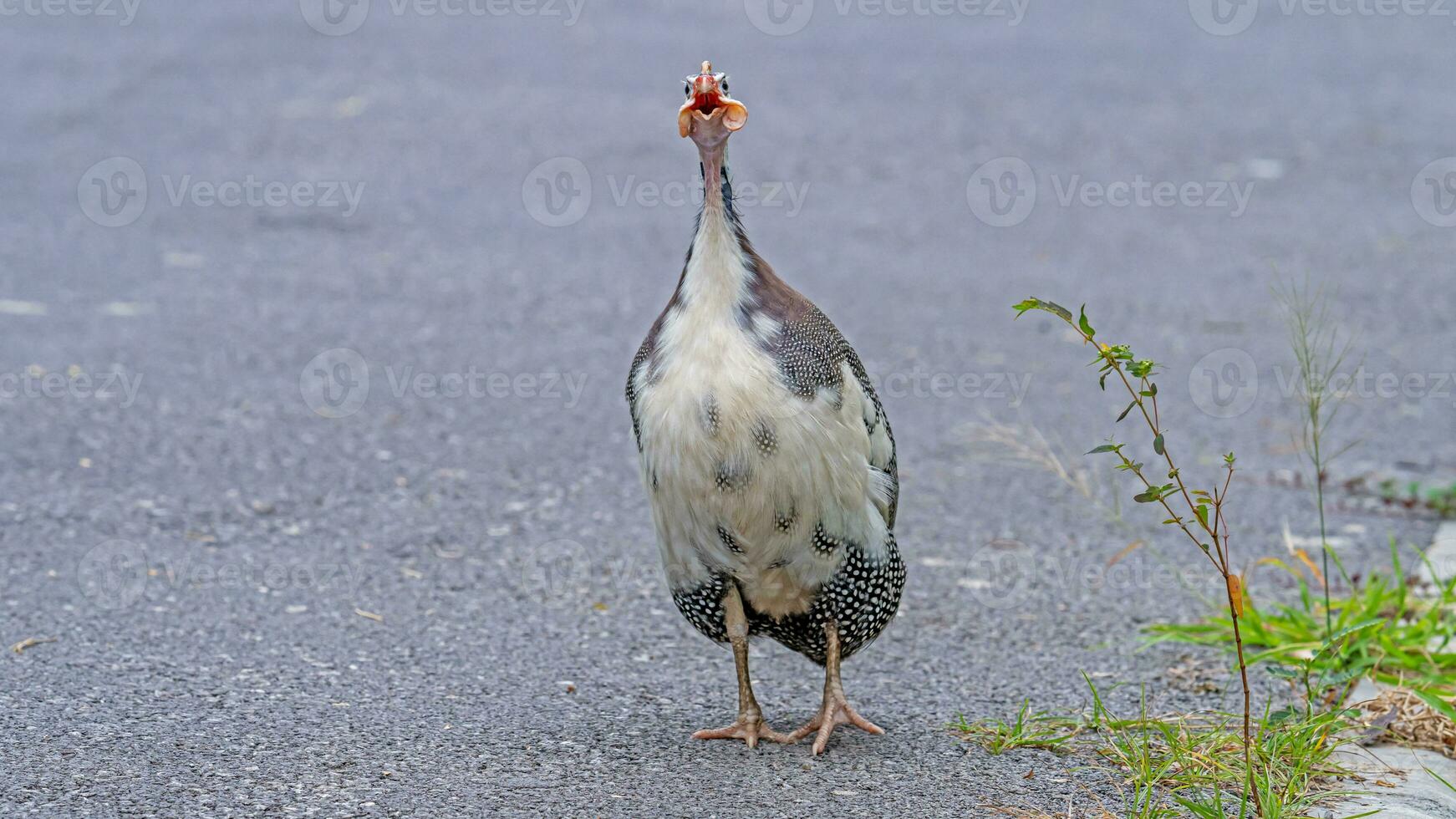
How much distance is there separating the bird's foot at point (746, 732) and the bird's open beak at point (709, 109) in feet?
4.88

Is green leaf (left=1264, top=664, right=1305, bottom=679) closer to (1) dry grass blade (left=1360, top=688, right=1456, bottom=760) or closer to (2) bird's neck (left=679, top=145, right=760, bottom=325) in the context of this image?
(1) dry grass blade (left=1360, top=688, right=1456, bottom=760)

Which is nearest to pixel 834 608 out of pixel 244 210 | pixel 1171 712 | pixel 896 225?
pixel 1171 712

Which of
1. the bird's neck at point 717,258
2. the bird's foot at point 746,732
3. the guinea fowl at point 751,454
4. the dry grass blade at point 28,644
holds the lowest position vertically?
the bird's foot at point 746,732

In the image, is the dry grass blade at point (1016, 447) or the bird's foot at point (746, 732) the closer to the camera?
the bird's foot at point (746, 732)

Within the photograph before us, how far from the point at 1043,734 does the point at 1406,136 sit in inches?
322

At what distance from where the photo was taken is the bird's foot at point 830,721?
12.8 ft

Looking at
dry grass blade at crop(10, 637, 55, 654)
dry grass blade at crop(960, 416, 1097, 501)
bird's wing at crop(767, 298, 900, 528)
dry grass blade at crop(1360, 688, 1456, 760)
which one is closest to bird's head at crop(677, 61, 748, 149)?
bird's wing at crop(767, 298, 900, 528)

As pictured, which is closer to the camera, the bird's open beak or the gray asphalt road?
the bird's open beak

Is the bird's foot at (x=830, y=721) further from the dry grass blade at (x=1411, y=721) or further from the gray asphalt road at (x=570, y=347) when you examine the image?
the dry grass blade at (x=1411, y=721)

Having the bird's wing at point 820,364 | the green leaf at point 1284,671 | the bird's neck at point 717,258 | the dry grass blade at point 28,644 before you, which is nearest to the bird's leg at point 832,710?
the bird's wing at point 820,364

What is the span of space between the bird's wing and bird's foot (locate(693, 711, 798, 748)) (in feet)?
2.04

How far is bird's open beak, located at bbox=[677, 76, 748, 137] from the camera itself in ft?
11.8

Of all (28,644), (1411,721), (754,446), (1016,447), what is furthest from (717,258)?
(1016,447)

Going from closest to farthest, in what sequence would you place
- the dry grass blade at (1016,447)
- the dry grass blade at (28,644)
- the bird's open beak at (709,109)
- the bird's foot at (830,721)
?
the bird's open beak at (709,109) → the bird's foot at (830,721) → the dry grass blade at (28,644) → the dry grass blade at (1016,447)
